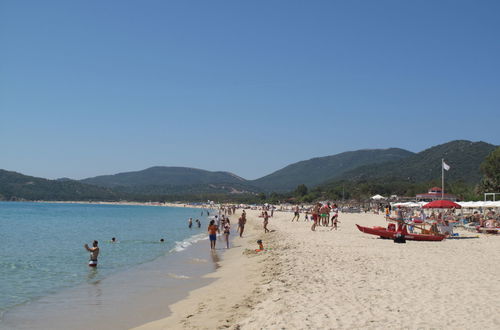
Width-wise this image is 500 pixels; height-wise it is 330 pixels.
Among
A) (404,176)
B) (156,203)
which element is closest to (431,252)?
(404,176)

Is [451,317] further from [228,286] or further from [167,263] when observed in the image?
[167,263]

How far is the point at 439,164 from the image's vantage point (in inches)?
5059

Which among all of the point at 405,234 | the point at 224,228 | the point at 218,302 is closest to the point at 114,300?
the point at 218,302

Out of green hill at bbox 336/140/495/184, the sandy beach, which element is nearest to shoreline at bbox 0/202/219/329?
the sandy beach

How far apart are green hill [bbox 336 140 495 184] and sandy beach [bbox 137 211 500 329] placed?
9909cm

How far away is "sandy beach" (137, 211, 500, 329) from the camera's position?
5.96 meters

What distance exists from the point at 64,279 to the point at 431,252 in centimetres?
1055

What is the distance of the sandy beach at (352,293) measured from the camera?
596cm

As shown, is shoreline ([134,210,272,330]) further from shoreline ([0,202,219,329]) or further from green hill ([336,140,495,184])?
green hill ([336,140,495,184])

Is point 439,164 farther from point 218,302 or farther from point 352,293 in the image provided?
point 218,302

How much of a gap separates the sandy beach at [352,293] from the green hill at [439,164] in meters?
99.1

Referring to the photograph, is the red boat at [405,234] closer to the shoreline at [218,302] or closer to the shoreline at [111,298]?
the shoreline at [218,302]

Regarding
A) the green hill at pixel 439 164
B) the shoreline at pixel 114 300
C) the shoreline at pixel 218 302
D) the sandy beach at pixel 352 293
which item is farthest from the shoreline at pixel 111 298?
the green hill at pixel 439 164

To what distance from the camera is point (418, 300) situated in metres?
6.91
